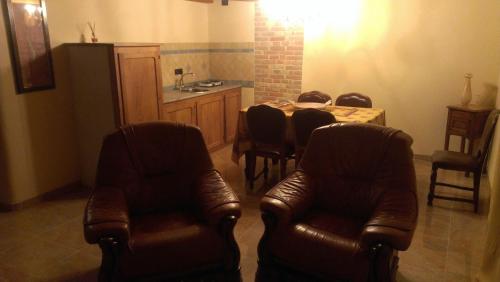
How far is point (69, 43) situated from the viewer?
3.74m

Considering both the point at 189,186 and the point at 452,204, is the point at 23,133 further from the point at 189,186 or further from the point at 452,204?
the point at 452,204

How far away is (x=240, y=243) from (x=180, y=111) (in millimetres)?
2204

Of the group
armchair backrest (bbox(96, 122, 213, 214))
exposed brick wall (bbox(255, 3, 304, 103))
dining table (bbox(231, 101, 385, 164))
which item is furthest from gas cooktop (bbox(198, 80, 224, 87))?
armchair backrest (bbox(96, 122, 213, 214))

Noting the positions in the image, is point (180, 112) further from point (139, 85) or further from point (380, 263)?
point (380, 263)

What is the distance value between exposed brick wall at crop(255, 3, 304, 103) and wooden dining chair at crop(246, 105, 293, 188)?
6.36 feet

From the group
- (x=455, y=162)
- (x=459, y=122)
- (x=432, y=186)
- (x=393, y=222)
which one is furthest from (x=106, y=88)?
(x=459, y=122)

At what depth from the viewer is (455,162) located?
3445 mm

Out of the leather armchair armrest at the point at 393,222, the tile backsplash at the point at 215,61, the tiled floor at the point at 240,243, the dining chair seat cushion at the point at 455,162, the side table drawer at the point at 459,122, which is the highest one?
the tile backsplash at the point at 215,61

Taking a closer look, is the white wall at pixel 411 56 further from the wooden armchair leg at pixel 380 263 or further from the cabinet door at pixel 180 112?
the wooden armchair leg at pixel 380 263

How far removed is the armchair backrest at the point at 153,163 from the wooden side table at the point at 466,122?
315 cm

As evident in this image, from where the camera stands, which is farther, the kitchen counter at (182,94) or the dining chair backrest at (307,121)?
the kitchen counter at (182,94)

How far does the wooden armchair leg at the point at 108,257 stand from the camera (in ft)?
6.41

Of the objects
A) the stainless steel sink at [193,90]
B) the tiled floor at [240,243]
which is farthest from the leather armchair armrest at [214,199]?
the stainless steel sink at [193,90]

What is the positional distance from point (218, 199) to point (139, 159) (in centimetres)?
67
